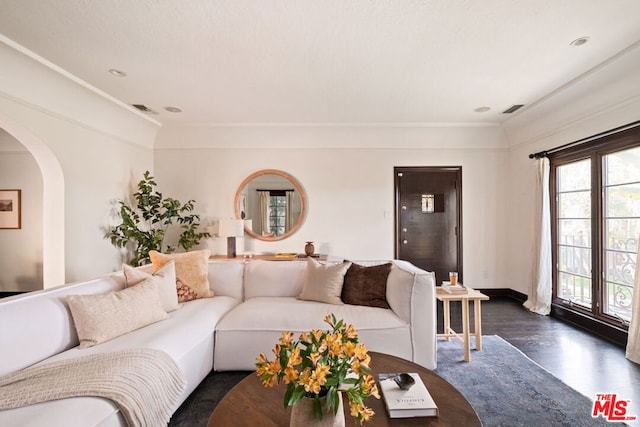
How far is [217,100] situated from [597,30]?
3.52 meters

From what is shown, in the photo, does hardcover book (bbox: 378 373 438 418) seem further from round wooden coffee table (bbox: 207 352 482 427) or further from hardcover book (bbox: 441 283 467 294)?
hardcover book (bbox: 441 283 467 294)

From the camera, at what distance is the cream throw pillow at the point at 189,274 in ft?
9.00

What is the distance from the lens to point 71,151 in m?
3.31

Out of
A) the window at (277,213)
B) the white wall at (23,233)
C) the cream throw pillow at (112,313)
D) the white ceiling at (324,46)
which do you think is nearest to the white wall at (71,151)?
the white ceiling at (324,46)

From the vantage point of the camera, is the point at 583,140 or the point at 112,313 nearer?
the point at 112,313

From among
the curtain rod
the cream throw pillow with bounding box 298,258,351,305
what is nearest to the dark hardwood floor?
the cream throw pillow with bounding box 298,258,351,305

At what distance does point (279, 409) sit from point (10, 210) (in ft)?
19.5

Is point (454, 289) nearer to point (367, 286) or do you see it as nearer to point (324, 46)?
point (367, 286)

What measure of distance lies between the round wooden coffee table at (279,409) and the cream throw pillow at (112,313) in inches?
42.5

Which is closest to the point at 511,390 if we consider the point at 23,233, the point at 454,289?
the point at 454,289

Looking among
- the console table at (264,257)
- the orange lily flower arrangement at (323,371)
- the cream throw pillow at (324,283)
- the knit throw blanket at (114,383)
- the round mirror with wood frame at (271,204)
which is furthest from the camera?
the round mirror with wood frame at (271,204)

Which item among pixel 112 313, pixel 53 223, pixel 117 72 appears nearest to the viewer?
pixel 112 313

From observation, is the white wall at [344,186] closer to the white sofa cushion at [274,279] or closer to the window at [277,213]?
the window at [277,213]

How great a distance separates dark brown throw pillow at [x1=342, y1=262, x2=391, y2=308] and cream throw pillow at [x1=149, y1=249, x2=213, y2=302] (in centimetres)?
131
